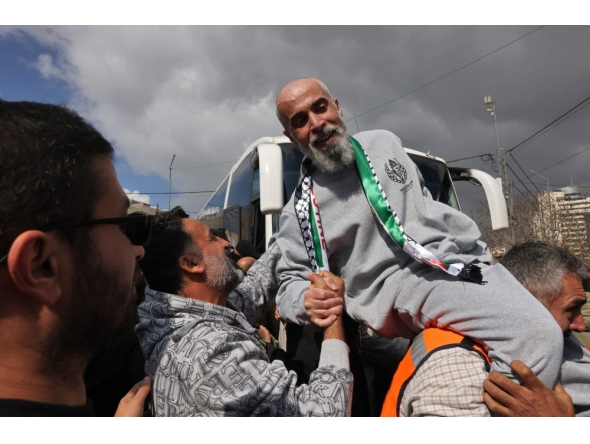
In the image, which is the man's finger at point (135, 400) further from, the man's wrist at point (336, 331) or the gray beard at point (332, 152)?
the gray beard at point (332, 152)

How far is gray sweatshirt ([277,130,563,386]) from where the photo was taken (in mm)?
1475

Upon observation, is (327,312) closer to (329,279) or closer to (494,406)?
(329,279)

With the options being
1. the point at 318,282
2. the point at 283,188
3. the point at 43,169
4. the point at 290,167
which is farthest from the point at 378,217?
the point at 290,167

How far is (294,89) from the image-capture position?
2090 millimetres

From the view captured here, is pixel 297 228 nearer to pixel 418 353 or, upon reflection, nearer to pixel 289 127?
pixel 289 127

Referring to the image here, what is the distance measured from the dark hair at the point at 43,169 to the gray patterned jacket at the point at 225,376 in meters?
0.81

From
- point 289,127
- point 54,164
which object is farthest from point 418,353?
point 54,164

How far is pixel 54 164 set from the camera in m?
0.94

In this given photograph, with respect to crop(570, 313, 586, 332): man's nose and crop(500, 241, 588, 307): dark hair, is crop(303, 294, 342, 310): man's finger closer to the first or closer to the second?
crop(500, 241, 588, 307): dark hair

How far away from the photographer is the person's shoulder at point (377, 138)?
1978mm

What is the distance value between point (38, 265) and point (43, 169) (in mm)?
208

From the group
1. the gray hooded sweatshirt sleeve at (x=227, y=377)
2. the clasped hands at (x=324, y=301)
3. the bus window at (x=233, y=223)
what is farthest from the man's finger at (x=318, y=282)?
the bus window at (x=233, y=223)

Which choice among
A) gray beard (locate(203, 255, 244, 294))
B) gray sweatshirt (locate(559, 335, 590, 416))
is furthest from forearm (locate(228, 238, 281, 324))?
gray sweatshirt (locate(559, 335, 590, 416))

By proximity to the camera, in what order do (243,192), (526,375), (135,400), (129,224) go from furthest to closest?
(243,192)
(135,400)
(526,375)
(129,224)
